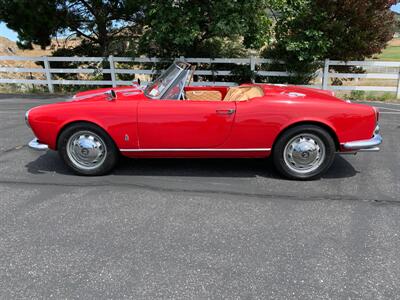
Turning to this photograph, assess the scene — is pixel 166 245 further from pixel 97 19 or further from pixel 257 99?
pixel 97 19

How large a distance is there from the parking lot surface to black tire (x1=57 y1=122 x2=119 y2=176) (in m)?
0.11

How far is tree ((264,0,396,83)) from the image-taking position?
1052 centimetres

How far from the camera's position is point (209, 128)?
3.93 m

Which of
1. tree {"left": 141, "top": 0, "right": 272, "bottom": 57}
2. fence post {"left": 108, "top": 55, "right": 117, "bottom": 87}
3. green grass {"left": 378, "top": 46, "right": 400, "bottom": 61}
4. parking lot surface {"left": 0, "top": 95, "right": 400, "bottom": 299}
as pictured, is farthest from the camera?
green grass {"left": 378, "top": 46, "right": 400, "bottom": 61}

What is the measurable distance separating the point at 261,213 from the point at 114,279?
4.91ft

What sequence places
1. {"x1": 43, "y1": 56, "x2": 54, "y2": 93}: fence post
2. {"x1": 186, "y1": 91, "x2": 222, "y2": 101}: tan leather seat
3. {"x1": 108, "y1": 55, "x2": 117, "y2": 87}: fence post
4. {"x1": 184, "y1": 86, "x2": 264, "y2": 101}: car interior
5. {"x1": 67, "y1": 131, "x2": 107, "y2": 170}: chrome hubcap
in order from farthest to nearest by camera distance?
{"x1": 43, "y1": 56, "x2": 54, "y2": 93}: fence post → {"x1": 108, "y1": 55, "x2": 117, "y2": 87}: fence post → {"x1": 186, "y1": 91, "x2": 222, "y2": 101}: tan leather seat → {"x1": 184, "y1": 86, "x2": 264, "y2": 101}: car interior → {"x1": 67, "y1": 131, "x2": 107, "y2": 170}: chrome hubcap

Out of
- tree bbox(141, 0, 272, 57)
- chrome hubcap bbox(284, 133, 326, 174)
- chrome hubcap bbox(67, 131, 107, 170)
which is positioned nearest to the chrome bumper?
chrome hubcap bbox(67, 131, 107, 170)

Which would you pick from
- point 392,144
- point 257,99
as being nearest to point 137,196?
point 257,99

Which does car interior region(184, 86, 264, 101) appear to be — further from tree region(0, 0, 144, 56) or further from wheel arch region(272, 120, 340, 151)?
tree region(0, 0, 144, 56)

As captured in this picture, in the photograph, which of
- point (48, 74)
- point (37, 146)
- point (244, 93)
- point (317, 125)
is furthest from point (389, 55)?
point (37, 146)

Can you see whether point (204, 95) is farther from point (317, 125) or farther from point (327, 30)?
point (327, 30)

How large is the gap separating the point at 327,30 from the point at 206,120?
839cm

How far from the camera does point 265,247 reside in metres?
2.82

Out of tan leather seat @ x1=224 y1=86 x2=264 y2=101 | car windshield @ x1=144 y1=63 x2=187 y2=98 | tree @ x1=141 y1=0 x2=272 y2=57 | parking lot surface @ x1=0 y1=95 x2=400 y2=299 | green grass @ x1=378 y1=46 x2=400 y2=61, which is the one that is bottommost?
parking lot surface @ x1=0 y1=95 x2=400 y2=299
